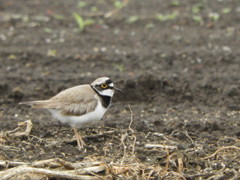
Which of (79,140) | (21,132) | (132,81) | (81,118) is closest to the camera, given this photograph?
(79,140)

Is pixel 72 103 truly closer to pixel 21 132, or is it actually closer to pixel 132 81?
pixel 21 132

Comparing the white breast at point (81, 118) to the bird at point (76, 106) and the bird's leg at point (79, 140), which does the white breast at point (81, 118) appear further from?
the bird's leg at point (79, 140)

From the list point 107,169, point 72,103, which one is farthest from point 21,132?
point 107,169

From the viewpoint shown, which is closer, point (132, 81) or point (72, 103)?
point (72, 103)

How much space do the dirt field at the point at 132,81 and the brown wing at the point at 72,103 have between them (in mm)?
364

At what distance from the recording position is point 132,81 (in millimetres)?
9367

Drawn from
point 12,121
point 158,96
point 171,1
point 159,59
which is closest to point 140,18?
point 171,1

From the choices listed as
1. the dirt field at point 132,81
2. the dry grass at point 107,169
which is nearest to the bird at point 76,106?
the dirt field at point 132,81

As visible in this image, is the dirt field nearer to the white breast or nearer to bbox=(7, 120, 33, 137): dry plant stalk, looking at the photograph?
bbox=(7, 120, 33, 137): dry plant stalk

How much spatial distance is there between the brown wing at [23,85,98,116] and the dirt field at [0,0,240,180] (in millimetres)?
364

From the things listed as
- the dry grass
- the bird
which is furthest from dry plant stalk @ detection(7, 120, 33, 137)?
the dry grass

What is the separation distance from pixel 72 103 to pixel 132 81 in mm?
2639

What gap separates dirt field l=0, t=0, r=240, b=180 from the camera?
6.09 meters

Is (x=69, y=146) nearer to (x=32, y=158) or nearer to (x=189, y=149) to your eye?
(x=32, y=158)
